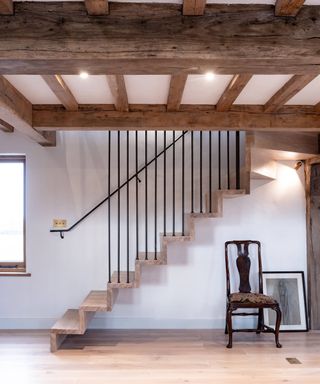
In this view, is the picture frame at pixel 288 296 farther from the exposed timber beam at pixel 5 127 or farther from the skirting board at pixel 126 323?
the exposed timber beam at pixel 5 127

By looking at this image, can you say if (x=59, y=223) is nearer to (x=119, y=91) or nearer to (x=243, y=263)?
(x=119, y=91)

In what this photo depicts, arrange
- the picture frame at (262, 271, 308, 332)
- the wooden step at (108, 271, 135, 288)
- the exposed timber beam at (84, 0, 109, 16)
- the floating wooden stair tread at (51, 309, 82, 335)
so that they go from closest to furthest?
1. the exposed timber beam at (84, 0, 109, 16)
2. the floating wooden stair tread at (51, 309, 82, 335)
3. the wooden step at (108, 271, 135, 288)
4. the picture frame at (262, 271, 308, 332)

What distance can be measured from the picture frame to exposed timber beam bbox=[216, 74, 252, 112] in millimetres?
2208

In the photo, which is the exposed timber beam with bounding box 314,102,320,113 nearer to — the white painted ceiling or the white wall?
the white painted ceiling

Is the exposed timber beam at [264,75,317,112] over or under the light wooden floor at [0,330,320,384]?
over

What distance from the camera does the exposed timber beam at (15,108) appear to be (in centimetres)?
271

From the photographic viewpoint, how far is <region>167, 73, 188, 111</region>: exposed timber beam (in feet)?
8.49

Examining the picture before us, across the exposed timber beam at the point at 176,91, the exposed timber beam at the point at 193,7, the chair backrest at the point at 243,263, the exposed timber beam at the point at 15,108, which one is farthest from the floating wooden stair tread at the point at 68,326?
the exposed timber beam at the point at 193,7

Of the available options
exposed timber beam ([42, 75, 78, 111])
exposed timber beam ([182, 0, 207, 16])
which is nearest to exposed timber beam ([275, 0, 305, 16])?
exposed timber beam ([182, 0, 207, 16])

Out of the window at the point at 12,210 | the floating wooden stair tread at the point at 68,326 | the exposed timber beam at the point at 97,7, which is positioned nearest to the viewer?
the exposed timber beam at the point at 97,7

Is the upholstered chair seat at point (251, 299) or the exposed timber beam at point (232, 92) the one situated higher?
the exposed timber beam at point (232, 92)

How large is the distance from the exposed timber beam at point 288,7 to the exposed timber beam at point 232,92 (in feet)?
2.42

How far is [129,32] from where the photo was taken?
5.92 ft

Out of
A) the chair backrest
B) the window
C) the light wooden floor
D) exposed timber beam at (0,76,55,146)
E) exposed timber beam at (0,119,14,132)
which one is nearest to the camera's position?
exposed timber beam at (0,76,55,146)
